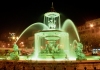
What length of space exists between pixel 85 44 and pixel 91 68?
1803 inches

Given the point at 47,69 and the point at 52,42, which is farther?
the point at 52,42

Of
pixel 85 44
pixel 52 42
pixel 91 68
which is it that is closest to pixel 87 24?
pixel 85 44

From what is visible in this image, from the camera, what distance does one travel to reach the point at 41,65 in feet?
46.7

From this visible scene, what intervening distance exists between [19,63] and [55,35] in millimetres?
9324

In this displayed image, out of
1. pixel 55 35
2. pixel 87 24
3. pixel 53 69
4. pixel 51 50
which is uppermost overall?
pixel 87 24

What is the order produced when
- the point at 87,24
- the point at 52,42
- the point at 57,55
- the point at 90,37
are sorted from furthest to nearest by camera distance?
the point at 87,24 → the point at 90,37 → the point at 52,42 → the point at 57,55

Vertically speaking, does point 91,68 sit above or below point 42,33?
below

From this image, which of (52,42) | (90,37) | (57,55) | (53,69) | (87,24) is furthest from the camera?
(87,24)

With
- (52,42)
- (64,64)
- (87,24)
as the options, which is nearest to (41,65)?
(64,64)

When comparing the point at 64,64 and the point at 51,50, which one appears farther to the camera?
the point at 51,50

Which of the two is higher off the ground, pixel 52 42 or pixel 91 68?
pixel 52 42

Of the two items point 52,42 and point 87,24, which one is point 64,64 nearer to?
point 52,42

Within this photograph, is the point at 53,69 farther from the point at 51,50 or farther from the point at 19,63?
the point at 51,50

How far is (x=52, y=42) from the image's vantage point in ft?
79.0
